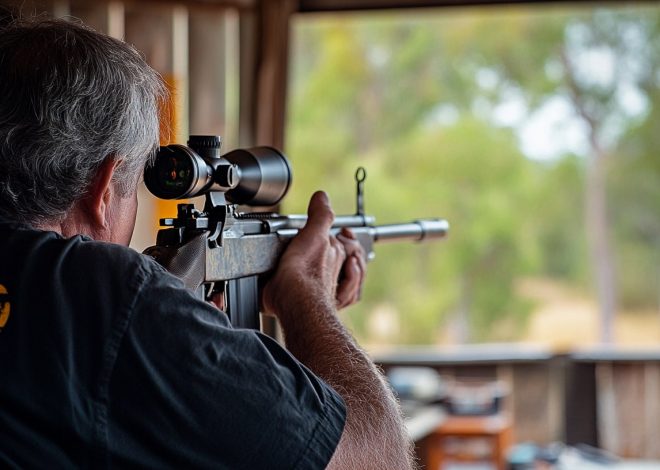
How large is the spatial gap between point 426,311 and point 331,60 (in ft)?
6.68

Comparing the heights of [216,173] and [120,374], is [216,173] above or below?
above

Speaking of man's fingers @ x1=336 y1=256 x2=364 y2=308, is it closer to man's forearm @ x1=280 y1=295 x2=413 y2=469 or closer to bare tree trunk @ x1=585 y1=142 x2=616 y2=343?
man's forearm @ x1=280 y1=295 x2=413 y2=469

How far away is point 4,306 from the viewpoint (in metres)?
0.91

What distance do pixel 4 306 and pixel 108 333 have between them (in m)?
0.10

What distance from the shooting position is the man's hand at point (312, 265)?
1381 mm

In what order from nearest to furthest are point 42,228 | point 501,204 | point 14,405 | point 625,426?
point 14,405 < point 42,228 < point 625,426 < point 501,204

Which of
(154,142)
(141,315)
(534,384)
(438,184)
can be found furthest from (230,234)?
(438,184)

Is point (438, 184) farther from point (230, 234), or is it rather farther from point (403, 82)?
point (230, 234)

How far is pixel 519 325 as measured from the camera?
7547 millimetres

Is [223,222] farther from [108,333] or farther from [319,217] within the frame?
[108,333]

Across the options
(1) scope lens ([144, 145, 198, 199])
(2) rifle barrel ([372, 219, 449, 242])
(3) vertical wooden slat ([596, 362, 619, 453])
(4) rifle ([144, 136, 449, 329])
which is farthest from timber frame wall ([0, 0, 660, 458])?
(1) scope lens ([144, 145, 198, 199])

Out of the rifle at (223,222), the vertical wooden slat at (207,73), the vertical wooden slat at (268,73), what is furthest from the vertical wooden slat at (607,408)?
the rifle at (223,222)

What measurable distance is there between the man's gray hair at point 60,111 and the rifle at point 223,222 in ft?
0.50

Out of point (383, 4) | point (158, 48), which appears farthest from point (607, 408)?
point (158, 48)
